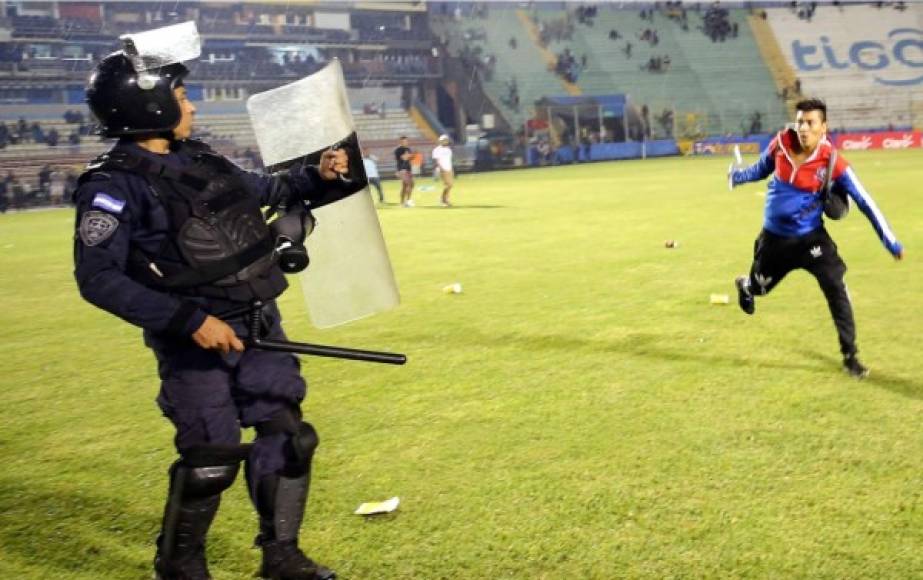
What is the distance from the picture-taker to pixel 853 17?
49.8 metres

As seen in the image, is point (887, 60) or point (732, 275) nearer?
point (732, 275)

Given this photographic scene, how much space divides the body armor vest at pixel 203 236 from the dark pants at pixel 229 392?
17cm

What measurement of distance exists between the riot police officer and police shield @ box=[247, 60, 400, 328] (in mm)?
366

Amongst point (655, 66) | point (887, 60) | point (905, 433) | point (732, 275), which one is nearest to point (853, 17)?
point (887, 60)

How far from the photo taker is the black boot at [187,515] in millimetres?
2715

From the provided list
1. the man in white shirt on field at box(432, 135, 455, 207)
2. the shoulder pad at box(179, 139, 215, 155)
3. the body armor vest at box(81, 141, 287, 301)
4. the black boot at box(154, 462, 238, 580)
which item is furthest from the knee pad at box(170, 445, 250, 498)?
the man in white shirt on field at box(432, 135, 455, 207)

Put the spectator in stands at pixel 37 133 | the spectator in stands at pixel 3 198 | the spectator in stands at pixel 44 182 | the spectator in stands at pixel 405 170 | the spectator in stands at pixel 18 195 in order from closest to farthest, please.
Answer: the spectator in stands at pixel 405 170, the spectator in stands at pixel 3 198, the spectator in stands at pixel 18 195, the spectator in stands at pixel 44 182, the spectator in stands at pixel 37 133

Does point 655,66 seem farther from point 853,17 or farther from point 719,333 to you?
point 719,333

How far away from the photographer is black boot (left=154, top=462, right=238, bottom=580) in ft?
8.91

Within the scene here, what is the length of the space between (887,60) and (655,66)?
14.1 metres

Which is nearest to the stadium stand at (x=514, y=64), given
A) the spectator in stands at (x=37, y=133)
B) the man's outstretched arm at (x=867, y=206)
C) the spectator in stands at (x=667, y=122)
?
the spectator in stands at (x=667, y=122)

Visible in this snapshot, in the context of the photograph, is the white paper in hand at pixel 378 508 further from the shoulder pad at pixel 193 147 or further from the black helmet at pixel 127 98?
the black helmet at pixel 127 98

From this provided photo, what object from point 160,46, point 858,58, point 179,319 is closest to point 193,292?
point 179,319

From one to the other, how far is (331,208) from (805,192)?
3.42 metres
